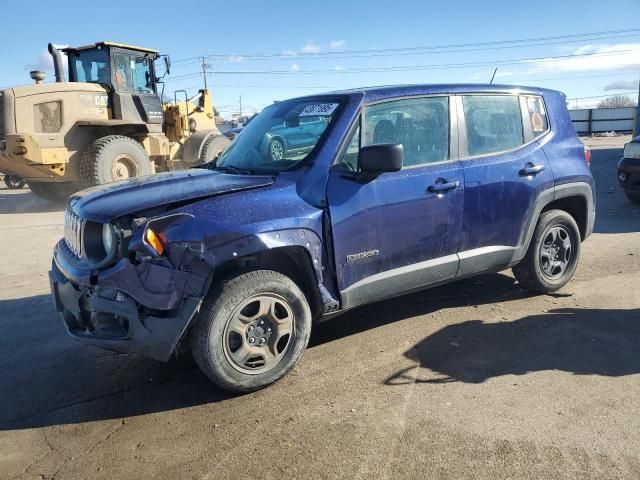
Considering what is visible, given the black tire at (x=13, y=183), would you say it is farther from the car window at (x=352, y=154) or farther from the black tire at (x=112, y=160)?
the car window at (x=352, y=154)

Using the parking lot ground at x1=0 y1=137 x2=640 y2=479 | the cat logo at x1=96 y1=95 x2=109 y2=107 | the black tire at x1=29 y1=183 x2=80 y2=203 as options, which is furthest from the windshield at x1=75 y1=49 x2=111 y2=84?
the parking lot ground at x1=0 y1=137 x2=640 y2=479

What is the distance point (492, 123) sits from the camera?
4.49 metres

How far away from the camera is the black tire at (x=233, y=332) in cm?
314

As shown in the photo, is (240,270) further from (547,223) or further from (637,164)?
(637,164)

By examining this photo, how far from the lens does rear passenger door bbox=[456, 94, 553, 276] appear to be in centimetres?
424

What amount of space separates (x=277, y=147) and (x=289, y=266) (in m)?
1.04

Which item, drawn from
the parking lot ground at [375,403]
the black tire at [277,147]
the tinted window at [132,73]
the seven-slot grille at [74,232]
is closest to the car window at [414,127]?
the black tire at [277,147]

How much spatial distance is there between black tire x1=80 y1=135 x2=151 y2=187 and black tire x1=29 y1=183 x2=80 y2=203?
1.67 meters

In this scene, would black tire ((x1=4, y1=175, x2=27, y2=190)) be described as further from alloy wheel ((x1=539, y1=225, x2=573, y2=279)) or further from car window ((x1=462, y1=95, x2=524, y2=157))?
alloy wheel ((x1=539, y1=225, x2=573, y2=279))

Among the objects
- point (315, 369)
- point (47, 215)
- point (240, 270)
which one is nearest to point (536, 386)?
point (315, 369)

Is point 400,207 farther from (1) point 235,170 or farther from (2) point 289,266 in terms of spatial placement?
(1) point 235,170

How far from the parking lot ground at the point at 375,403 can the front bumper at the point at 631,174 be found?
4894 millimetres

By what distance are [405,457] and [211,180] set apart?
82.9 inches

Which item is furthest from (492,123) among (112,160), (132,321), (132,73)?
(132,73)
